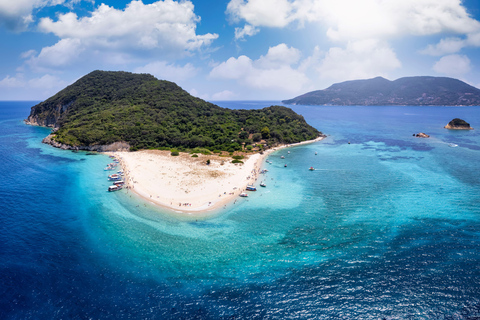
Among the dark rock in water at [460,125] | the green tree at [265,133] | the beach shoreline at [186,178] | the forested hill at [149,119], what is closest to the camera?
the beach shoreline at [186,178]

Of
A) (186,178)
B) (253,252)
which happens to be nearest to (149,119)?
(186,178)

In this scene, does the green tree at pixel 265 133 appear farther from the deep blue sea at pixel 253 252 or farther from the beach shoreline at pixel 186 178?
the deep blue sea at pixel 253 252

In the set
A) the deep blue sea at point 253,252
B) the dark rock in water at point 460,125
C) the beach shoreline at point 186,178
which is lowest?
the deep blue sea at point 253,252

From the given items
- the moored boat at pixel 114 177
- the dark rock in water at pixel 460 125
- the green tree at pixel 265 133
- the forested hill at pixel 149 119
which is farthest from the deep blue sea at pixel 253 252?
the dark rock in water at pixel 460 125

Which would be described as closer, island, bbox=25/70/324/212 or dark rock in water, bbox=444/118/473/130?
island, bbox=25/70/324/212

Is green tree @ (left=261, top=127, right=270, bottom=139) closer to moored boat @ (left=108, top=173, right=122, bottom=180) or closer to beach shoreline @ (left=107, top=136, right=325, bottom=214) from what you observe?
beach shoreline @ (left=107, top=136, right=325, bottom=214)

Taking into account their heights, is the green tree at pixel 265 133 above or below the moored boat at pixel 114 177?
above

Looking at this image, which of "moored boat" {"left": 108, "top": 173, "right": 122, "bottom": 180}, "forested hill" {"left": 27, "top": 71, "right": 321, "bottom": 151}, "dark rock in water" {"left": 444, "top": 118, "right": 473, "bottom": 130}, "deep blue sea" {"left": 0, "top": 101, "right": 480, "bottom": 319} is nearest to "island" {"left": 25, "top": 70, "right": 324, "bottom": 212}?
"forested hill" {"left": 27, "top": 71, "right": 321, "bottom": 151}
